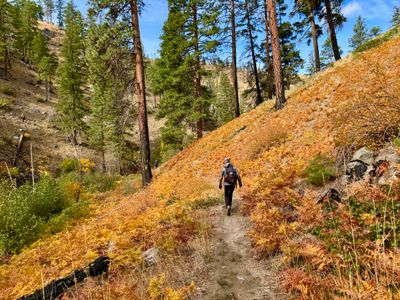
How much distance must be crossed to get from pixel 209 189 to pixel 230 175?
2446 mm

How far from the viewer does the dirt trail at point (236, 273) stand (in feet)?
16.7

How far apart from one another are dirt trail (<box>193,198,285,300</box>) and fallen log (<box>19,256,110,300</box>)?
7.62 ft

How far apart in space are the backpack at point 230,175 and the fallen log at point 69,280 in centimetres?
406

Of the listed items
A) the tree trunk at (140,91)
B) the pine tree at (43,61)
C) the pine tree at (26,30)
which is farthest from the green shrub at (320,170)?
the pine tree at (26,30)

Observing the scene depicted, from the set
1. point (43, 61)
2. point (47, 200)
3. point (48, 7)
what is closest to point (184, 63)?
point (47, 200)

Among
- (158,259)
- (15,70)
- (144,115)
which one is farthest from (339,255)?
(15,70)

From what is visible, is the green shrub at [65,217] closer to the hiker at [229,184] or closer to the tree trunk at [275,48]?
the hiker at [229,184]

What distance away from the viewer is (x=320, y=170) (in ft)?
26.6

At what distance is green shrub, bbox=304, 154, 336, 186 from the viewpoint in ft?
26.1

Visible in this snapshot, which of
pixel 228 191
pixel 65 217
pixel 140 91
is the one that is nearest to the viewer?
pixel 228 191

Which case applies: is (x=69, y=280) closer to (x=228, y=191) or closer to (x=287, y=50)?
(x=228, y=191)

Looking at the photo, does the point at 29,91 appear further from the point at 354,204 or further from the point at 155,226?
the point at 354,204

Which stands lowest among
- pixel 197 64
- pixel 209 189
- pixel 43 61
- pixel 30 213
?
pixel 30 213

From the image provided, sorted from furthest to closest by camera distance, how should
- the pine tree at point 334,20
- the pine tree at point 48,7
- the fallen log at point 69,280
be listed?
the pine tree at point 48,7
the pine tree at point 334,20
the fallen log at point 69,280
